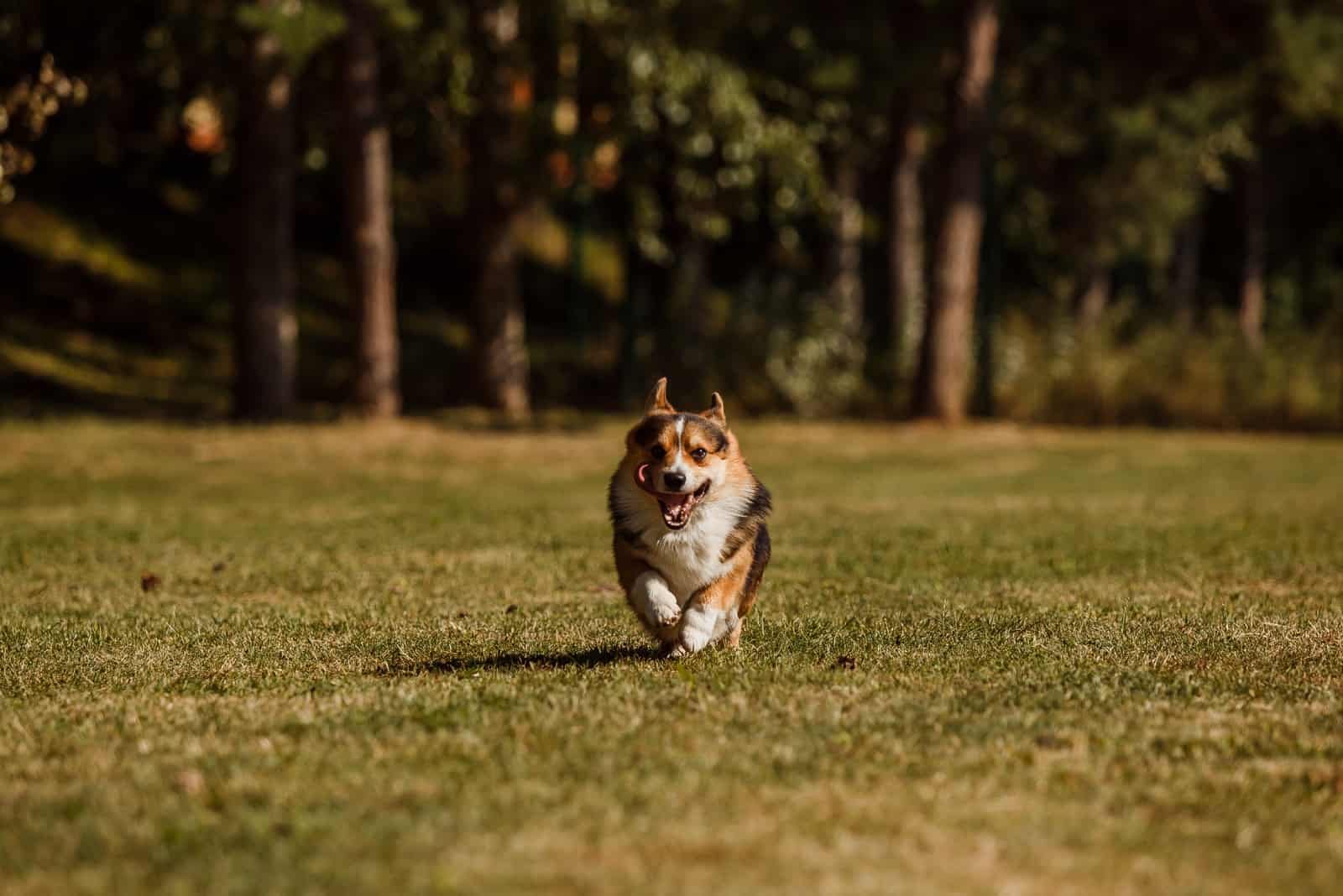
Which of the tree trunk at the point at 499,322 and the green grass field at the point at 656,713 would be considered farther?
the tree trunk at the point at 499,322

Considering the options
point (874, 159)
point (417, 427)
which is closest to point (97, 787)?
point (417, 427)

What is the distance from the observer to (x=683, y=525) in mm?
6559

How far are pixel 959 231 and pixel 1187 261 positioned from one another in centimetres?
2881

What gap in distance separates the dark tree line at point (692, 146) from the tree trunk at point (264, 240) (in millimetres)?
29

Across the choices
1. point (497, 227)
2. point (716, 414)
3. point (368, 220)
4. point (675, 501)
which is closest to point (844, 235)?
point (497, 227)

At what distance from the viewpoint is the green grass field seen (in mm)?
4328

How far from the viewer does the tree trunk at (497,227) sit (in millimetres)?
21562

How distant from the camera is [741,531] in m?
6.72

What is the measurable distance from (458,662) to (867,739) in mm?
2046

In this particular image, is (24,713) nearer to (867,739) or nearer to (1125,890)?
(867,739)

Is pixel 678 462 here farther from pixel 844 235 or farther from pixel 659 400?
pixel 844 235

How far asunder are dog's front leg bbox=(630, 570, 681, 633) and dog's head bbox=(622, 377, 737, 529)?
8.6 inches

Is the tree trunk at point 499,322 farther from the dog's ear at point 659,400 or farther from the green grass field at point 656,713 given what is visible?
the dog's ear at point 659,400

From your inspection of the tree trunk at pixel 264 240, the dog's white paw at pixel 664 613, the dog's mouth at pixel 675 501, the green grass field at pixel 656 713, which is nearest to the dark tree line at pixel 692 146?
the tree trunk at pixel 264 240
